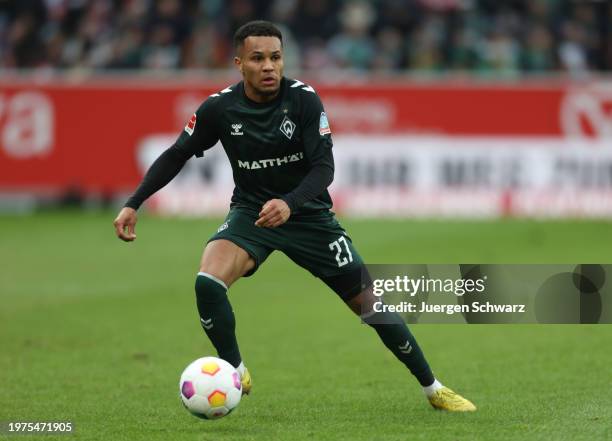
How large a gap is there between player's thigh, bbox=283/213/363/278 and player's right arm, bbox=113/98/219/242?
81 centimetres

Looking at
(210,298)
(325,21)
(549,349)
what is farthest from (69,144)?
(210,298)

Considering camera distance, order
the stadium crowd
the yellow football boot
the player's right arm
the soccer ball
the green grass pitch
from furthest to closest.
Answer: the stadium crowd → the player's right arm → the yellow football boot → the green grass pitch → the soccer ball

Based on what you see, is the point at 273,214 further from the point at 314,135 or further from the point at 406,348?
the point at 406,348

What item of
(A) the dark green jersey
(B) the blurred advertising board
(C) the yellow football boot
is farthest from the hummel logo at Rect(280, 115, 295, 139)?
(B) the blurred advertising board

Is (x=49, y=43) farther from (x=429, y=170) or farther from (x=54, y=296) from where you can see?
(x=54, y=296)

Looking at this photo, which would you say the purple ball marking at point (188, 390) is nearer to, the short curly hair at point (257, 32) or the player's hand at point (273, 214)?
the player's hand at point (273, 214)

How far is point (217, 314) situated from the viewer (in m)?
7.84

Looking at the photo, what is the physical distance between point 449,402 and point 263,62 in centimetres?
242

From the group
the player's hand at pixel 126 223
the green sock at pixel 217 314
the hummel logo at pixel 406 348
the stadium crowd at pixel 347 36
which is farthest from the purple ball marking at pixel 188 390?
the stadium crowd at pixel 347 36

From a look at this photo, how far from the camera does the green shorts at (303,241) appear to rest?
7984 mm

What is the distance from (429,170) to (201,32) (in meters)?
5.41

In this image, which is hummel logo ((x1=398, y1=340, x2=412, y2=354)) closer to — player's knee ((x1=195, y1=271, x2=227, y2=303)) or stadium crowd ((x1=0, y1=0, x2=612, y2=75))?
player's knee ((x1=195, y1=271, x2=227, y2=303))

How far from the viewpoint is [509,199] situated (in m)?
21.4

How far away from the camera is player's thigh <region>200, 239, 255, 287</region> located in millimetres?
7797
